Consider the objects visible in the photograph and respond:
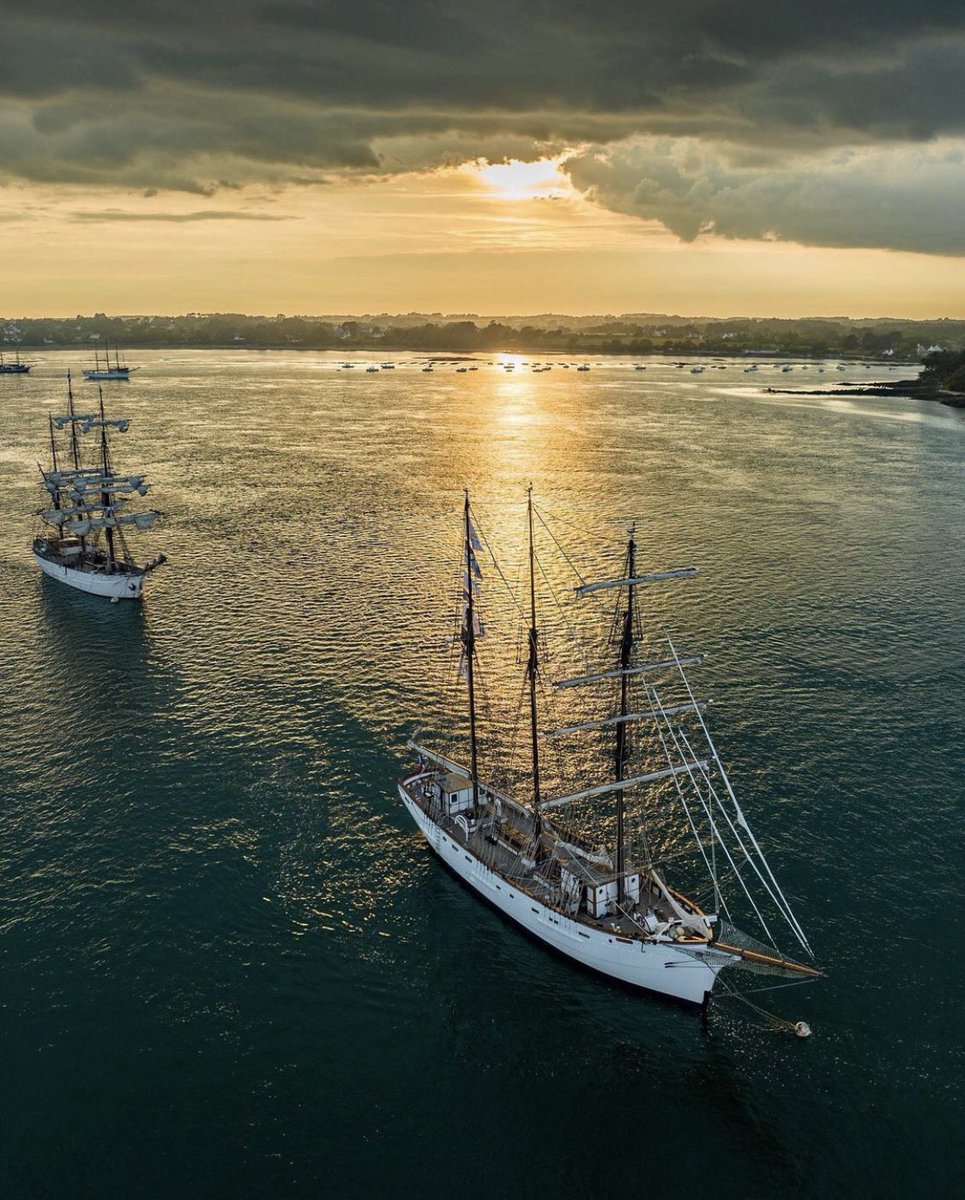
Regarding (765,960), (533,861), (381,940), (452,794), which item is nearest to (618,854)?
(533,861)

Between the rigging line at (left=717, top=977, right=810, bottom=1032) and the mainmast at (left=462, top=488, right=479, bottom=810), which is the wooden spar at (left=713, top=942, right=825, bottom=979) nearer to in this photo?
the rigging line at (left=717, top=977, right=810, bottom=1032)

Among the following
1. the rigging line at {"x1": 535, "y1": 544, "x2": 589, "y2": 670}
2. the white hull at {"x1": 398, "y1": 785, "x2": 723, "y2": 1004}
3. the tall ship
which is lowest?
the white hull at {"x1": 398, "y1": 785, "x2": 723, "y2": 1004}

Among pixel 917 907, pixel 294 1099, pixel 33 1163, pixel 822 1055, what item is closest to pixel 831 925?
pixel 917 907

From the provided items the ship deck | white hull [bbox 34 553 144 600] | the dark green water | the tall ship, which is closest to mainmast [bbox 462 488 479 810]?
the ship deck

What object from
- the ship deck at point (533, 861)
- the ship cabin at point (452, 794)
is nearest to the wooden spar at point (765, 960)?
the ship deck at point (533, 861)

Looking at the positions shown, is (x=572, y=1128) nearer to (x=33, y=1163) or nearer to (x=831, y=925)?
(x=831, y=925)
